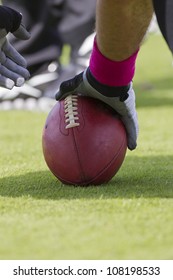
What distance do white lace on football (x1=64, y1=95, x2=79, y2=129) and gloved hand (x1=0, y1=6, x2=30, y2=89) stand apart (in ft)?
0.66

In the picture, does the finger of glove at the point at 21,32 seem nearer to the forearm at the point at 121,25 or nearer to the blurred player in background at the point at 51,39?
the forearm at the point at 121,25

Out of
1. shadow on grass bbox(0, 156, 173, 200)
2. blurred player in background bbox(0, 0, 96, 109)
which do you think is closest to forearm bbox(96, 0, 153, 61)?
shadow on grass bbox(0, 156, 173, 200)

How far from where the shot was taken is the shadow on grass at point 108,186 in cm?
315

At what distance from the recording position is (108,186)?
3324 mm

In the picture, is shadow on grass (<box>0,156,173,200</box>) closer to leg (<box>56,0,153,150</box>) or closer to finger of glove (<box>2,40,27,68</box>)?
leg (<box>56,0,153,150</box>)

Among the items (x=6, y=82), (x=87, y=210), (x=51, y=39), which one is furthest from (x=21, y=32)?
(x=51, y=39)

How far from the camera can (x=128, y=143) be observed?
3.42 m

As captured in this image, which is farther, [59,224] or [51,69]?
[51,69]

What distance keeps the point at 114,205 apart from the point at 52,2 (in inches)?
150

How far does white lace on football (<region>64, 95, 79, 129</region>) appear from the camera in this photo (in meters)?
3.28

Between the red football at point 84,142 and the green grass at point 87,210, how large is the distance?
71 mm

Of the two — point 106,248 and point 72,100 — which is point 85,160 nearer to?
point 72,100

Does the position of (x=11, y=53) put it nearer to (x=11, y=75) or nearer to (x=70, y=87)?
(x=11, y=75)

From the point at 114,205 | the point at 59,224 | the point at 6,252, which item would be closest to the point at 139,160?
the point at 114,205
